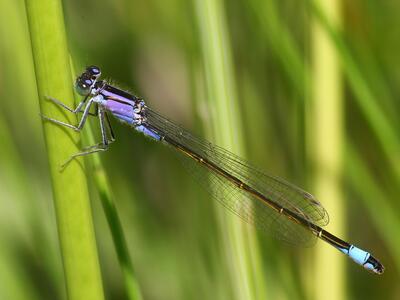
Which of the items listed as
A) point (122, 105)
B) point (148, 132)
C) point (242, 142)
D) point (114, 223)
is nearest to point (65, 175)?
point (114, 223)

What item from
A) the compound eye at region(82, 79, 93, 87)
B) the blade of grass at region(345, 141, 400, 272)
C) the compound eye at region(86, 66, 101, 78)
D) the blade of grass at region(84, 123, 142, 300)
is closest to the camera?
the blade of grass at region(84, 123, 142, 300)

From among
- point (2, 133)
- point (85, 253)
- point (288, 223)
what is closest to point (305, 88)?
point (288, 223)

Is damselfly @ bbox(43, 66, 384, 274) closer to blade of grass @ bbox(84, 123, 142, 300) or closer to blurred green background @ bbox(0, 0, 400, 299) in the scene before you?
blurred green background @ bbox(0, 0, 400, 299)

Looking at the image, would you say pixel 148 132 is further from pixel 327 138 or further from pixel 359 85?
pixel 359 85

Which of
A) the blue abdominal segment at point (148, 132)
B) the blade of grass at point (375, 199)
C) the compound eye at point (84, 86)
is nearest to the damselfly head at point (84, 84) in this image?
the compound eye at point (84, 86)

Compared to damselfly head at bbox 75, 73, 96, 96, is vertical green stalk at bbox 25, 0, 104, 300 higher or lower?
Answer: lower

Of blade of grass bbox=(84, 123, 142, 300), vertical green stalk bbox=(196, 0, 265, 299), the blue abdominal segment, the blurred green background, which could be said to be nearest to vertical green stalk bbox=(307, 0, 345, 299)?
the blurred green background

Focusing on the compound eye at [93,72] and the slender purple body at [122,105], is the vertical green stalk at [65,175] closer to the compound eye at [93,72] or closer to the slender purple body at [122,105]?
the compound eye at [93,72]
